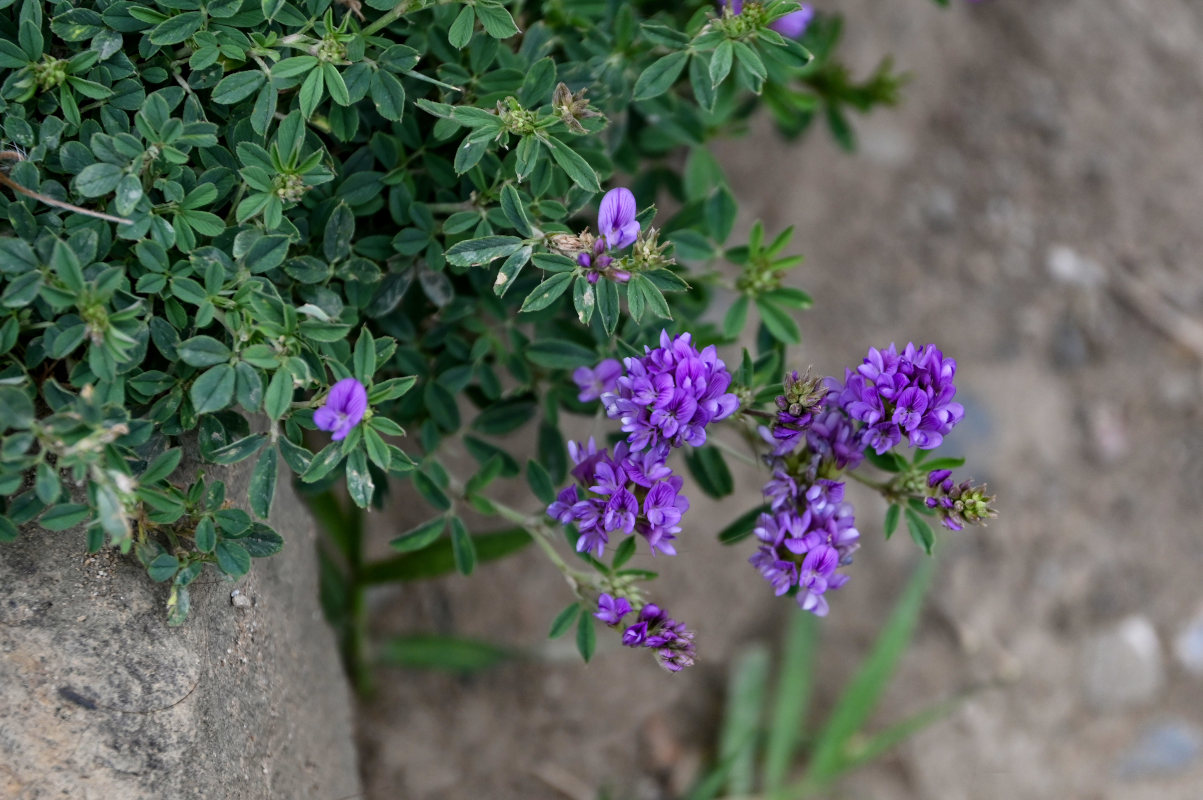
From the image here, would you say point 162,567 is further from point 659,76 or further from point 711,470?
point 659,76

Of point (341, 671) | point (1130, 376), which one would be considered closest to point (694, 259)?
point (341, 671)

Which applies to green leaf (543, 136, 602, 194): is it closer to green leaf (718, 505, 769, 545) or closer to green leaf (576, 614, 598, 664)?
green leaf (718, 505, 769, 545)

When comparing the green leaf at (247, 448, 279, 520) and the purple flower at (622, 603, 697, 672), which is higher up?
the purple flower at (622, 603, 697, 672)

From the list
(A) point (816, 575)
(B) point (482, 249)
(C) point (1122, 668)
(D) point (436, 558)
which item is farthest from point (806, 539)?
(C) point (1122, 668)

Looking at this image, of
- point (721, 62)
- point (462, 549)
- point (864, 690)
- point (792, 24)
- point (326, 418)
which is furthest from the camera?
point (864, 690)

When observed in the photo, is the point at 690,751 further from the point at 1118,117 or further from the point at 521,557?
the point at 1118,117

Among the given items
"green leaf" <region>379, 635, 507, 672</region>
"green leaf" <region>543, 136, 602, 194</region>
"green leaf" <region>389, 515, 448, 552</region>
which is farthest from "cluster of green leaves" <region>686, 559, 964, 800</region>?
"green leaf" <region>543, 136, 602, 194</region>

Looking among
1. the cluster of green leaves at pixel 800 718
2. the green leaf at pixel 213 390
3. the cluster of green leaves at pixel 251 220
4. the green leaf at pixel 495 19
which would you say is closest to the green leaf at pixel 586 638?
the cluster of green leaves at pixel 251 220
